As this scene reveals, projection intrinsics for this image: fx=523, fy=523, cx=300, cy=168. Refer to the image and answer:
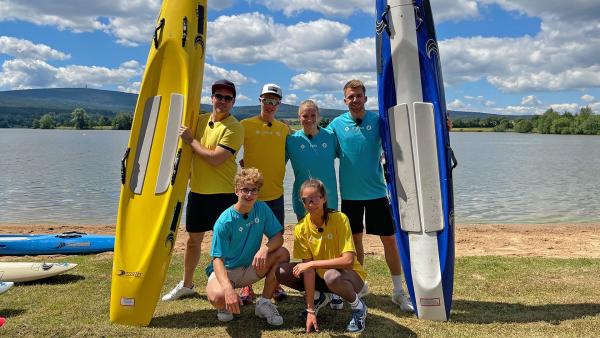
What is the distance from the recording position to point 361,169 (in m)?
4.55

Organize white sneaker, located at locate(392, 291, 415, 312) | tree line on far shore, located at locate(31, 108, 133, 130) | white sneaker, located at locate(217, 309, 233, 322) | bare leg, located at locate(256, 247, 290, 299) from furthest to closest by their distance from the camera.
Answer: tree line on far shore, located at locate(31, 108, 133, 130) < white sneaker, located at locate(392, 291, 415, 312) < white sneaker, located at locate(217, 309, 233, 322) < bare leg, located at locate(256, 247, 290, 299)

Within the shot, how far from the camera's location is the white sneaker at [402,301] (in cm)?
458

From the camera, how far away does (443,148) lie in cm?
473

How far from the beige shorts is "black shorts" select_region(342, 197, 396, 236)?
104 centimetres

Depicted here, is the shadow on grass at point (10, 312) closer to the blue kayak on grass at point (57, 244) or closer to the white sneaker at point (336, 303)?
the white sneaker at point (336, 303)

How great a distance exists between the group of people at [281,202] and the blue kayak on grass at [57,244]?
3.24 m

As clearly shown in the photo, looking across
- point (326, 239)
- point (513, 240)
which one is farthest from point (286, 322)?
point (513, 240)

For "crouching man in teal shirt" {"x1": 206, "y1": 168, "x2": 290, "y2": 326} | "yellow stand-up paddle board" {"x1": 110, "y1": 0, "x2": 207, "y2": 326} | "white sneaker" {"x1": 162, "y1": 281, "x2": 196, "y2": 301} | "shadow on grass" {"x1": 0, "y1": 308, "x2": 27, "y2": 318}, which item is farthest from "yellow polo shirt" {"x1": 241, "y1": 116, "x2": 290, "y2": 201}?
"shadow on grass" {"x1": 0, "y1": 308, "x2": 27, "y2": 318}

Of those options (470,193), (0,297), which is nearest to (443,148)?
(0,297)

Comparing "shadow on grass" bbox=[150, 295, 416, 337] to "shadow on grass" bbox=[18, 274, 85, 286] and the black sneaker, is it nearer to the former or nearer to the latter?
the black sneaker

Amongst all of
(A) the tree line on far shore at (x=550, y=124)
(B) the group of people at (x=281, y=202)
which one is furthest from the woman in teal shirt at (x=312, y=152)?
(A) the tree line on far shore at (x=550, y=124)

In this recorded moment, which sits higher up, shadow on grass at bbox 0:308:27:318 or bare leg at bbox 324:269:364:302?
bare leg at bbox 324:269:364:302

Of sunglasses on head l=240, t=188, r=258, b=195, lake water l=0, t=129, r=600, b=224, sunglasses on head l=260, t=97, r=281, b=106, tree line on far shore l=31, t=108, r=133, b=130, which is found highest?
tree line on far shore l=31, t=108, r=133, b=130

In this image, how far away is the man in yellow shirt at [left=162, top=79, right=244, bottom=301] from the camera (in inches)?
172
